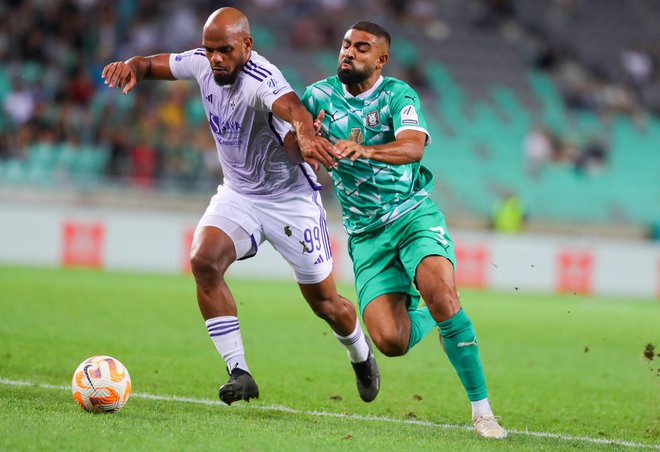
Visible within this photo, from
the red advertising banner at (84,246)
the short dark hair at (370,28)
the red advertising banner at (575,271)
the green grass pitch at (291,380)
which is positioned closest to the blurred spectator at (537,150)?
the red advertising banner at (575,271)

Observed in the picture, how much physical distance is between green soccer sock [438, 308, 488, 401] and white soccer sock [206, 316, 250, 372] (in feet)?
4.29

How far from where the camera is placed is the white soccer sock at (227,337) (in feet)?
21.8

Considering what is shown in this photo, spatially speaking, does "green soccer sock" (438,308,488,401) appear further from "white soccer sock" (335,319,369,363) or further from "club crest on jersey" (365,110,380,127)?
"club crest on jersey" (365,110,380,127)

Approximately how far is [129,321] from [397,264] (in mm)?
5457

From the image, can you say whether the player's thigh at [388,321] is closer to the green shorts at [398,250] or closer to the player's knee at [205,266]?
the green shorts at [398,250]

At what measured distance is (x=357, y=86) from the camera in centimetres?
686

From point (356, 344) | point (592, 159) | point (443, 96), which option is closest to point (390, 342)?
point (356, 344)

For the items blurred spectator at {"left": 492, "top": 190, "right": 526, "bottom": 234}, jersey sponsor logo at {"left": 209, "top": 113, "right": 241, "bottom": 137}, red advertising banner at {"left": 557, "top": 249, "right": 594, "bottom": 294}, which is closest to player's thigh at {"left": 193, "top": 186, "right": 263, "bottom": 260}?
jersey sponsor logo at {"left": 209, "top": 113, "right": 241, "bottom": 137}

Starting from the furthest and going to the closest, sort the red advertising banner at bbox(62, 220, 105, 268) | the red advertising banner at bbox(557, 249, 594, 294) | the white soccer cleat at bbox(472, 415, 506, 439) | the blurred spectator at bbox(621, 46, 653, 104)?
the blurred spectator at bbox(621, 46, 653, 104), the red advertising banner at bbox(557, 249, 594, 294), the red advertising banner at bbox(62, 220, 105, 268), the white soccer cleat at bbox(472, 415, 506, 439)

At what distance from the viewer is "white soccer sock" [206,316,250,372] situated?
262 inches

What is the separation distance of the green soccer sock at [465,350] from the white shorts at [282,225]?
119 cm

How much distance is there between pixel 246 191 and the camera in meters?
7.15

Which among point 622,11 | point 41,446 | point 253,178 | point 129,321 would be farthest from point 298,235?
point 622,11

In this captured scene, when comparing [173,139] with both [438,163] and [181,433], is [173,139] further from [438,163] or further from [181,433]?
[181,433]
